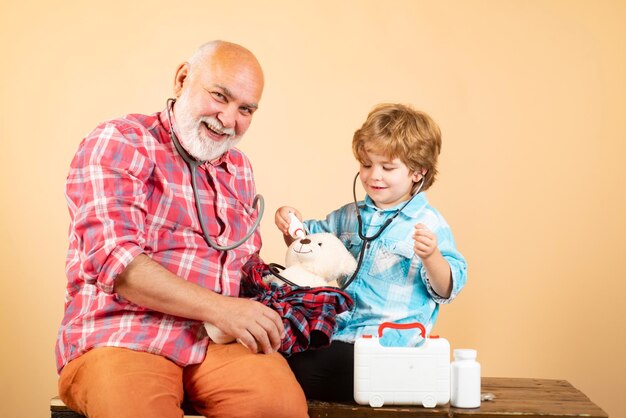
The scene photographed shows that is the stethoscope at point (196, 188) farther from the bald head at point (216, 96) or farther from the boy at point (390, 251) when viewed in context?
the boy at point (390, 251)

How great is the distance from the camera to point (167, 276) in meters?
2.14

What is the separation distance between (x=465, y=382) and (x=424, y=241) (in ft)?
1.27

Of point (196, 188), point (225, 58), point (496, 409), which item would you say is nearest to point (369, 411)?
point (496, 409)

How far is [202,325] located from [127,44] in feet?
5.56

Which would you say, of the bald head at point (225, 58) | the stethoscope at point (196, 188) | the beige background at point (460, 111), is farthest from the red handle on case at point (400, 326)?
the beige background at point (460, 111)

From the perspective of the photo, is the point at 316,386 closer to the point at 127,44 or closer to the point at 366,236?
the point at 366,236

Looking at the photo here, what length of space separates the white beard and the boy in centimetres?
38

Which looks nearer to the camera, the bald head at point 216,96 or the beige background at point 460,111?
the bald head at point 216,96

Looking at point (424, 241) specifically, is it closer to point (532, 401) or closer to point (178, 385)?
point (532, 401)

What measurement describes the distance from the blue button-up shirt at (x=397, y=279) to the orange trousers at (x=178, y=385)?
367 mm

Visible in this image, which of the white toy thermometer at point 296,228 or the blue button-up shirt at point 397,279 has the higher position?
the white toy thermometer at point 296,228

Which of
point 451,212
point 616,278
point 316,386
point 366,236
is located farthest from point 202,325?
point 616,278

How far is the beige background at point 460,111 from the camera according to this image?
3.56 m

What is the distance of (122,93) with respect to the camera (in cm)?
361
